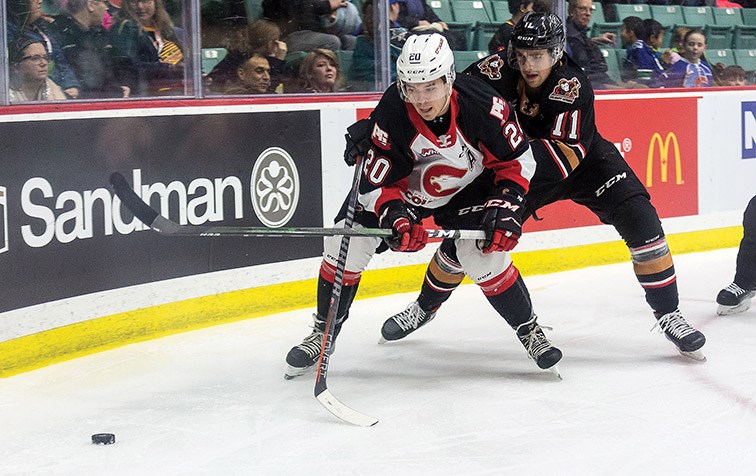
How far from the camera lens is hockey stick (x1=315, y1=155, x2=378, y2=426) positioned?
2.72m

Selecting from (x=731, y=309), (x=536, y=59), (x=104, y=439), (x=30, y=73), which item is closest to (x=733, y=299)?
(x=731, y=309)

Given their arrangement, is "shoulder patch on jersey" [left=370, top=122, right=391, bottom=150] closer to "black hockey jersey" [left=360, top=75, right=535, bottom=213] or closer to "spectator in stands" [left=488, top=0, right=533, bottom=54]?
"black hockey jersey" [left=360, top=75, right=535, bottom=213]

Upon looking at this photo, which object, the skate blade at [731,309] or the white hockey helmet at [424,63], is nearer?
the white hockey helmet at [424,63]

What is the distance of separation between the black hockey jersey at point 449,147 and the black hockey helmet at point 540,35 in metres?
0.21

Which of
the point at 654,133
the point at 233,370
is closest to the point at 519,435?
the point at 233,370

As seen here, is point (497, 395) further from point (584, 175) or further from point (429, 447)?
point (584, 175)

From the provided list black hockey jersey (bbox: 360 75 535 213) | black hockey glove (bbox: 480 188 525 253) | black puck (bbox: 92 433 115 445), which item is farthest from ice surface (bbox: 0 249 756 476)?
black hockey jersey (bbox: 360 75 535 213)

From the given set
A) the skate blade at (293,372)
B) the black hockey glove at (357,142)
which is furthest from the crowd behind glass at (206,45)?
the skate blade at (293,372)

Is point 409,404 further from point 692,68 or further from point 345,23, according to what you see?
point 692,68

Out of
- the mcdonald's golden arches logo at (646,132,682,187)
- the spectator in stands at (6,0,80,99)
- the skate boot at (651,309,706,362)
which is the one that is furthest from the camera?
the mcdonald's golden arches logo at (646,132,682,187)

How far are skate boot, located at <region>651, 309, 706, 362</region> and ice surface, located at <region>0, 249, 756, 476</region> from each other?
48 mm

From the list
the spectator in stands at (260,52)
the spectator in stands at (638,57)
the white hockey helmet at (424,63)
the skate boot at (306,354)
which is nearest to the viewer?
the white hockey helmet at (424,63)

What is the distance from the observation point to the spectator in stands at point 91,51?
11.7ft

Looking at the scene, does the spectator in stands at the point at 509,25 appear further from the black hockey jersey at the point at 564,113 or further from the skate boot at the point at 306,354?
the skate boot at the point at 306,354
